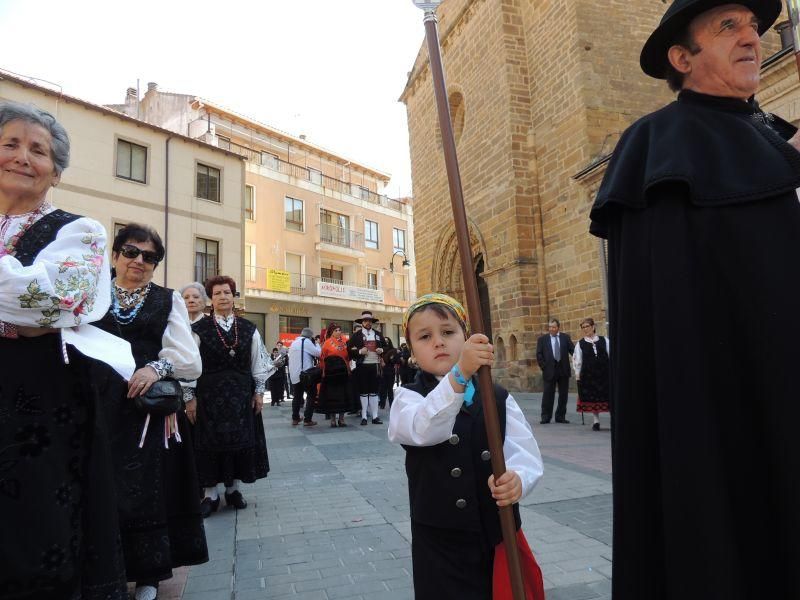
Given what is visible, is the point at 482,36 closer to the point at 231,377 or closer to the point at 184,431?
the point at 231,377

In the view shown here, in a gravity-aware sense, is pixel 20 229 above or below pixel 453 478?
above

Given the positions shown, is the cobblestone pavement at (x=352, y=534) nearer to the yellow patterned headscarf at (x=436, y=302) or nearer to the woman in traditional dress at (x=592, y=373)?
the yellow patterned headscarf at (x=436, y=302)

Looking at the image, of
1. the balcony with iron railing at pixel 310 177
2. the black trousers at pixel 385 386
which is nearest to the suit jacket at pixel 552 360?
the black trousers at pixel 385 386

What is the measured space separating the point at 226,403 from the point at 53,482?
2849 millimetres

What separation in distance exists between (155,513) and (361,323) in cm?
835

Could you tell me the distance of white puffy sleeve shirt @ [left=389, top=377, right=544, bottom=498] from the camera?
5.62 feet

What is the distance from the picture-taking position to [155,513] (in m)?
2.70

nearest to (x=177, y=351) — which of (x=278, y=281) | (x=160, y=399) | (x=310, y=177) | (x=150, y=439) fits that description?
(x=160, y=399)

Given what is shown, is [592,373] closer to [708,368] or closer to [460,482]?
[460,482]

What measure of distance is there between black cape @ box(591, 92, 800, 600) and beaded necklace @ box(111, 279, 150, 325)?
2.56 meters

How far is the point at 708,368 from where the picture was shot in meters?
1.23

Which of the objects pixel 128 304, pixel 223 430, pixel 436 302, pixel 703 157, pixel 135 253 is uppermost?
pixel 135 253

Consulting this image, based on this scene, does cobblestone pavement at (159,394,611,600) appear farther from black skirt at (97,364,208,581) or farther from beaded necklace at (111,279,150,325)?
beaded necklace at (111,279,150,325)

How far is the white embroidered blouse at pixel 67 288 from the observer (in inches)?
64.8
